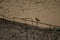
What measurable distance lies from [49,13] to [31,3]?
168 mm

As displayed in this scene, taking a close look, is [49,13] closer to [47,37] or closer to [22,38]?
[47,37]

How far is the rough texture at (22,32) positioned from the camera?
869 millimetres

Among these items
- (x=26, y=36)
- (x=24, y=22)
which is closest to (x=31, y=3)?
(x=24, y=22)

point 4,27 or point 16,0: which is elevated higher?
point 16,0

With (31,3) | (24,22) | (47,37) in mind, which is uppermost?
(31,3)

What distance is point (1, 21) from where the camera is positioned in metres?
Result: 0.88

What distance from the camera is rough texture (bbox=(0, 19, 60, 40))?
87 centimetres

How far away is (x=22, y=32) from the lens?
2.96 feet

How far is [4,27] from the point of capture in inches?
34.3

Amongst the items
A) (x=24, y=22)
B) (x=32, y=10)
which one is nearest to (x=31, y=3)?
(x=32, y=10)

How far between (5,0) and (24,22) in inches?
8.4

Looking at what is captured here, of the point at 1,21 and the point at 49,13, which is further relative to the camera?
the point at 49,13

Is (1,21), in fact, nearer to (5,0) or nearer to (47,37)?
(5,0)

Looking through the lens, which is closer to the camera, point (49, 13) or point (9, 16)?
→ point (9, 16)
